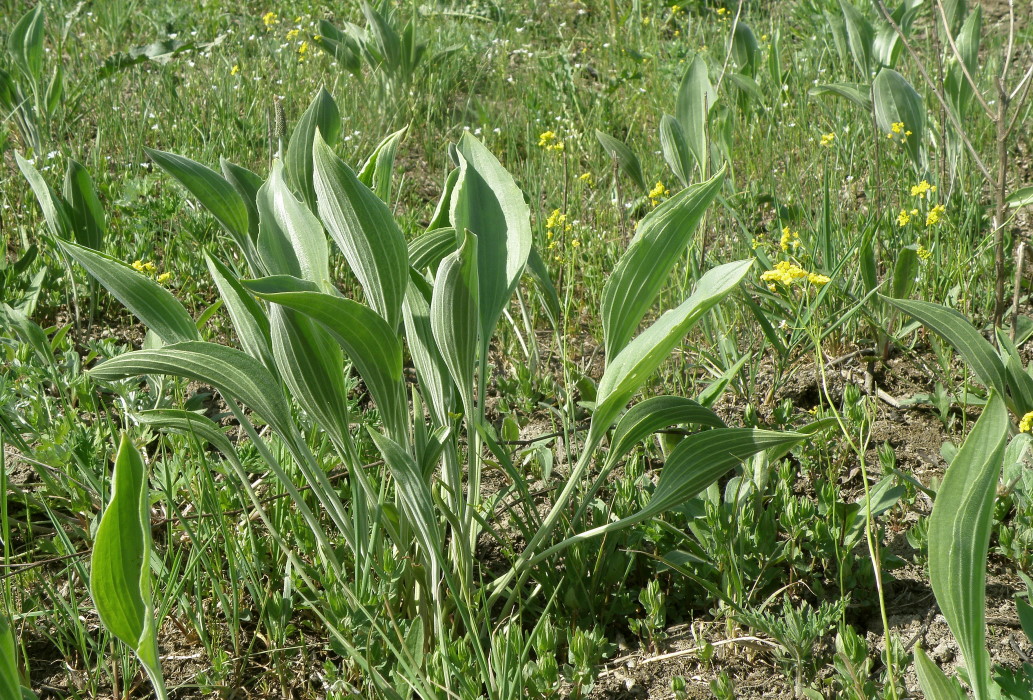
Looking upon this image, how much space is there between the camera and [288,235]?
1.51 m

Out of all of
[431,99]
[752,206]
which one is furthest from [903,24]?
[431,99]

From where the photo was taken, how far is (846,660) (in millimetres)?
1353

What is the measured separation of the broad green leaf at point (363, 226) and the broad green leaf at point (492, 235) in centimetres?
16

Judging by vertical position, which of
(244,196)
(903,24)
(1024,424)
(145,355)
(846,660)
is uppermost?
(903,24)

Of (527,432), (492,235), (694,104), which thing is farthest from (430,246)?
(694,104)

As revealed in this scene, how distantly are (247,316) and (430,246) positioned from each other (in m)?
0.33

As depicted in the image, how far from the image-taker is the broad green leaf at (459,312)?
129 centimetres

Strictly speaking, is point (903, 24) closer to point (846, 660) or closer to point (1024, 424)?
point (1024, 424)

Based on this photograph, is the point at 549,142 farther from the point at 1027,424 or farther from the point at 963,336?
the point at 1027,424

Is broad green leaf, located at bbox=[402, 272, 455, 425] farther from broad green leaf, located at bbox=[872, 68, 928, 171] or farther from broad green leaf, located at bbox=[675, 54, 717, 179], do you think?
broad green leaf, located at bbox=[872, 68, 928, 171]

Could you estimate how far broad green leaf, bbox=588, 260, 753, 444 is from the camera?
1.29 metres

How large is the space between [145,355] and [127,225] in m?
1.86

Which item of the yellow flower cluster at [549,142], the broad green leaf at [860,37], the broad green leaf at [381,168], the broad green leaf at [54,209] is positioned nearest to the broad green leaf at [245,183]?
the broad green leaf at [381,168]

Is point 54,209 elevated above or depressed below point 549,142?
below
